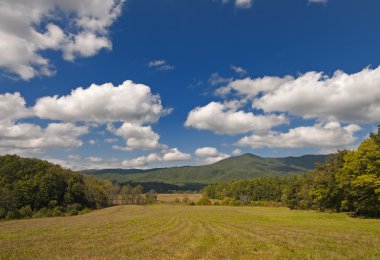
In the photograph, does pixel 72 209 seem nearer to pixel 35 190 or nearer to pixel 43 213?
pixel 43 213

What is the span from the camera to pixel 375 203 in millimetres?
50281

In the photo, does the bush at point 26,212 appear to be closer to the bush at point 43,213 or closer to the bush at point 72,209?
the bush at point 43,213

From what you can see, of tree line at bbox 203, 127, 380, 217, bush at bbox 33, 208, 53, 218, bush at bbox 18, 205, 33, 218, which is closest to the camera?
tree line at bbox 203, 127, 380, 217

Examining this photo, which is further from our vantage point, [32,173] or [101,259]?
[32,173]

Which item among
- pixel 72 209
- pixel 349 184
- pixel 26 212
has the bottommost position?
pixel 72 209

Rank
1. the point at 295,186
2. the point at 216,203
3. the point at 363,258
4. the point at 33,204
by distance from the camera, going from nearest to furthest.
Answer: the point at 363,258
the point at 33,204
the point at 295,186
the point at 216,203

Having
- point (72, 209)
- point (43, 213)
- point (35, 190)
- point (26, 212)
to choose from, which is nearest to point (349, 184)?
point (72, 209)

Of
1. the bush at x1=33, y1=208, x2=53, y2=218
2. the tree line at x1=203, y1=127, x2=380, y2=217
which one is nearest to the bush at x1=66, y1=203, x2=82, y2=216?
the bush at x1=33, y1=208, x2=53, y2=218

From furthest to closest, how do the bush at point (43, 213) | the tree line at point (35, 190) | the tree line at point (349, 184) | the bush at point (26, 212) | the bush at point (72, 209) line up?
the bush at point (72, 209) → the bush at point (43, 213) → the tree line at point (35, 190) → the bush at point (26, 212) → the tree line at point (349, 184)

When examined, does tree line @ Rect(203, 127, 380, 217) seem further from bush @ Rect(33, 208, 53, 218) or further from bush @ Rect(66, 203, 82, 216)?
bush @ Rect(33, 208, 53, 218)

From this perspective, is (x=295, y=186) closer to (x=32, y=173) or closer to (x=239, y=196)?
(x=239, y=196)

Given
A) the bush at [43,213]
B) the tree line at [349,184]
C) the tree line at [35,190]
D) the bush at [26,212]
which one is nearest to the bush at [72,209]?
the tree line at [35,190]

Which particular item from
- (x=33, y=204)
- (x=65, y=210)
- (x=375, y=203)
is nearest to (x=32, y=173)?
(x=33, y=204)

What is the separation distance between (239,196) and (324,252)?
180769mm
